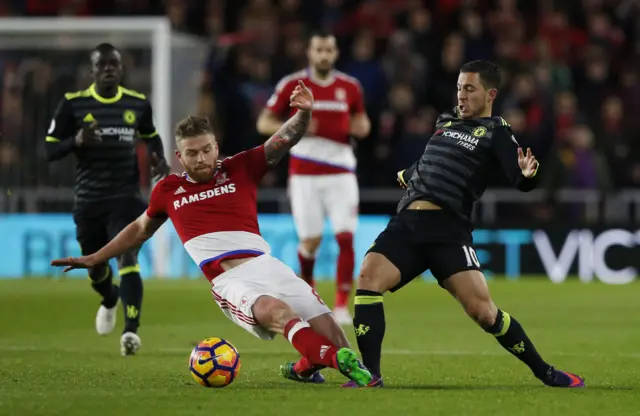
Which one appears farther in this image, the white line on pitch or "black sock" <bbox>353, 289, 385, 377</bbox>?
the white line on pitch

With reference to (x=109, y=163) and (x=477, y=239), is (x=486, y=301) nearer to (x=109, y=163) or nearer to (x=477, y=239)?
(x=109, y=163)

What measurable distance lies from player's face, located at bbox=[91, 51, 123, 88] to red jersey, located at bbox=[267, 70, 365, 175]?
2.72 m

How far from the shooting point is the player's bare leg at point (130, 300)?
30.0ft

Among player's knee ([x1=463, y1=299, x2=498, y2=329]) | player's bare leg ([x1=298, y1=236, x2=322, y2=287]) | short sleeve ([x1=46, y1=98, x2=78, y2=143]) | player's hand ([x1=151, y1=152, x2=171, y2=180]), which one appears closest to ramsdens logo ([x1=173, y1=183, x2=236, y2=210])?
player's knee ([x1=463, y1=299, x2=498, y2=329])

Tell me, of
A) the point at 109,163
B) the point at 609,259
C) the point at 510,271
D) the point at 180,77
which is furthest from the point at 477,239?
the point at 109,163

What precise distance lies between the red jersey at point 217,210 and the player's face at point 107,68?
7.59 feet

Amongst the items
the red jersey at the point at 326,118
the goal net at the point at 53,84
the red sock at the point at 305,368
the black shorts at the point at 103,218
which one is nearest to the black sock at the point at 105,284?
the black shorts at the point at 103,218

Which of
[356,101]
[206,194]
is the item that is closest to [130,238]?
[206,194]

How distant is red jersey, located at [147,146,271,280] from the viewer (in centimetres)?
737

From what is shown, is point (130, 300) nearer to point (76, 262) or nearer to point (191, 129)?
point (76, 262)

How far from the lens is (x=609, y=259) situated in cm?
1831

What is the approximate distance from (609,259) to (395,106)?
142 inches

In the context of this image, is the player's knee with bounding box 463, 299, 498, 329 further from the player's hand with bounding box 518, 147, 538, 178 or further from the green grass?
the player's hand with bounding box 518, 147, 538, 178

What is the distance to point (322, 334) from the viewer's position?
7094 millimetres
